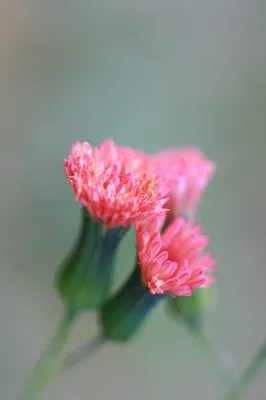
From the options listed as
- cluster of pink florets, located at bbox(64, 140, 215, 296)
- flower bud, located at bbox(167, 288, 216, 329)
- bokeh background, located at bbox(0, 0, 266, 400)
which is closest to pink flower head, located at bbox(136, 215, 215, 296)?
cluster of pink florets, located at bbox(64, 140, 215, 296)

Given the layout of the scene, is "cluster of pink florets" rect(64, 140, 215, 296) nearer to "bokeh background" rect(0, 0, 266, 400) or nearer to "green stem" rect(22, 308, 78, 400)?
"green stem" rect(22, 308, 78, 400)

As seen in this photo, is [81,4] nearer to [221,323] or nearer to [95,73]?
[95,73]

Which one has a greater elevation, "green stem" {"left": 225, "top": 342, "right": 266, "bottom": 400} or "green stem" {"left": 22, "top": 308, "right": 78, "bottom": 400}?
"green stem" {"left": 225, "top": 342, "right": 266, "bottom": 400}

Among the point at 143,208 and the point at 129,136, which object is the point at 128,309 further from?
the point at 129,136

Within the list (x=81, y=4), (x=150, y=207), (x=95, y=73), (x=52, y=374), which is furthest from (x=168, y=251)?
(x=81, y=4)

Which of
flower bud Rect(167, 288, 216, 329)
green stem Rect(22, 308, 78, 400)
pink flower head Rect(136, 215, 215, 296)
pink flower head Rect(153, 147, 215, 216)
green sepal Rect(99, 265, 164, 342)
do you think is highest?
pink flower head Rect(153, 147, 215, 216)

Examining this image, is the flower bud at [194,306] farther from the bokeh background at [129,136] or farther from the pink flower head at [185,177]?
the bokeh background at [129,136]

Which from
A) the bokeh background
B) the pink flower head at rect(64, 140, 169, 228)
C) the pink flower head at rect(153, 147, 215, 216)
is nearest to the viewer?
the pink flower head at rect(64, 140, 169, 228)
